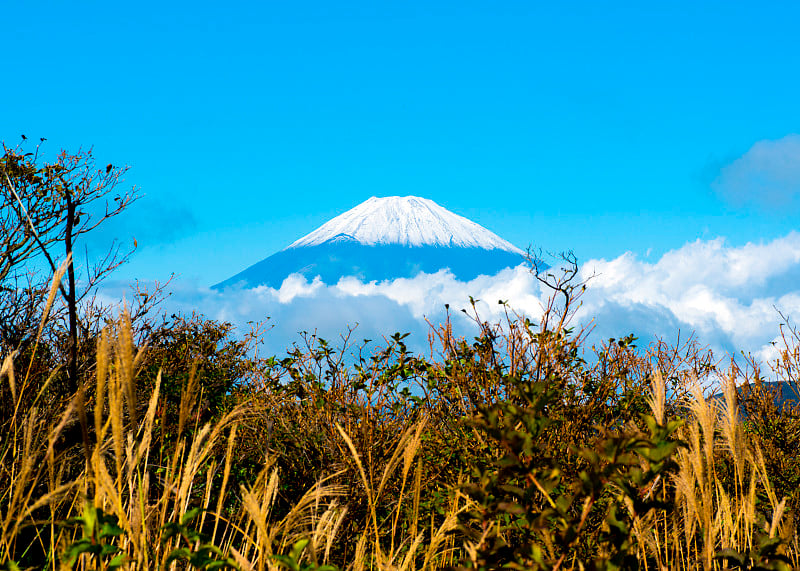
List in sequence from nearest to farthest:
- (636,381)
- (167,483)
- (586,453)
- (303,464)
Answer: (586,453)
(167,483)
(303,464)
(636,381)

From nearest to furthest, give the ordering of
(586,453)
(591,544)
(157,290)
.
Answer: (586,453) < (591,544) < (157,290)

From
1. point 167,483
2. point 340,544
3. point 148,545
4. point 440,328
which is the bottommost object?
point 340,544

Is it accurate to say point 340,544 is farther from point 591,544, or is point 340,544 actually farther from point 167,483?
point 167,483

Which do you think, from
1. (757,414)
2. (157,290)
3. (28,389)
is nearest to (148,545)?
(28,389)

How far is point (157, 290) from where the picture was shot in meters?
6.81

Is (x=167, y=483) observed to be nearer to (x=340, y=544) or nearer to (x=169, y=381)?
(x=340, y=544)

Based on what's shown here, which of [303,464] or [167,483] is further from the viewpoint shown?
[303,464]

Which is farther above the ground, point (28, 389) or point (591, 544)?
point (28, 389)

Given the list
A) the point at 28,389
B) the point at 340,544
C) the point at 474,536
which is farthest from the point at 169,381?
the point at 474,536

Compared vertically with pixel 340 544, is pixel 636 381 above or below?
above

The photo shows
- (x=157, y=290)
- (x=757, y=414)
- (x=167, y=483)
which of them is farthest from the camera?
(x=157, y=290)

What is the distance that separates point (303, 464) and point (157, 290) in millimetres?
3321

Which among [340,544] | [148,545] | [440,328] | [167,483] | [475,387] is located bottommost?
[340,544]

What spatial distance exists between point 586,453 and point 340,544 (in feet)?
10.4
